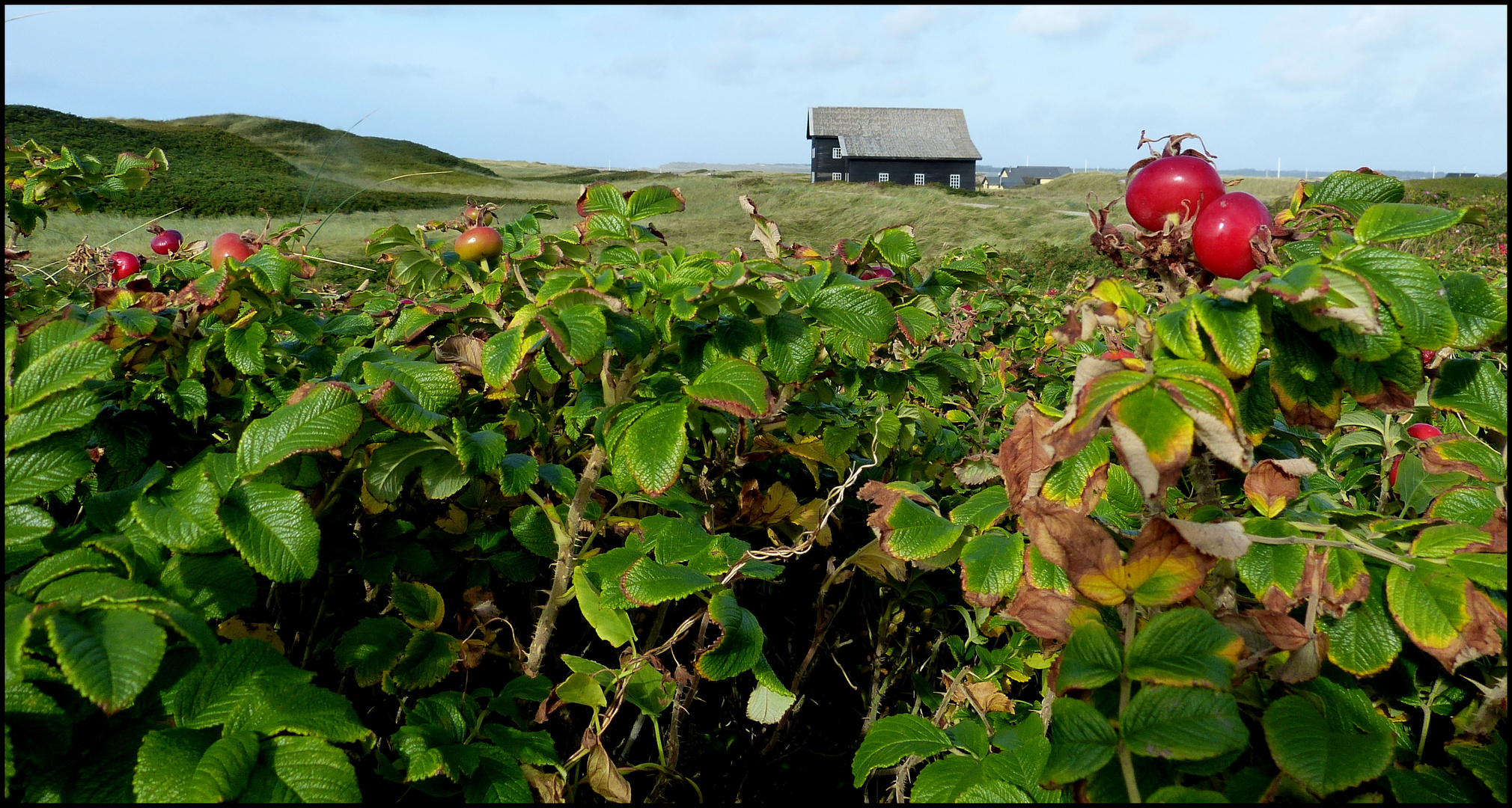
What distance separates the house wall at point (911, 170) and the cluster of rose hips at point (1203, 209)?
97.0 feet

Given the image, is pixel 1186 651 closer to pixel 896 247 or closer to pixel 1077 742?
pixel 1077 742

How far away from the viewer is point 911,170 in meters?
29.8

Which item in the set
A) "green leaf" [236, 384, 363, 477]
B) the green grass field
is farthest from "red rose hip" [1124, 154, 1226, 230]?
the green grass field

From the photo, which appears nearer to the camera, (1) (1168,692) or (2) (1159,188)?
(1) (1168,692)

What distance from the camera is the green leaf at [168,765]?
1.68 ft

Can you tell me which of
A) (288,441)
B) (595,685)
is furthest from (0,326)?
(595,685)

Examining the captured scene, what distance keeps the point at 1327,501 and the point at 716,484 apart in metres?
0.69

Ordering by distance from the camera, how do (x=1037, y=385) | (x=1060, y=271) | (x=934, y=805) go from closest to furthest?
(x=934, y=805) < (x=1037, y=385) < (x=1060, y=271)

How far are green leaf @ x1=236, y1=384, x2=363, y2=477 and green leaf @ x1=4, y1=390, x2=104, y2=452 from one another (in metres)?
0.10

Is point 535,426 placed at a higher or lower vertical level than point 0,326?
lower

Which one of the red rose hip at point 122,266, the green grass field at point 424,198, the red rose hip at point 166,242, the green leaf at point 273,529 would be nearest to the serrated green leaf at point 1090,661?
the green leaf at point 273,529

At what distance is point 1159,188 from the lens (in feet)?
2.83

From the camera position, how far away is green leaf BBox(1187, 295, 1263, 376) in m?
0.57

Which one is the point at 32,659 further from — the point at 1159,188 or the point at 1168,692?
the point at 1159,188
